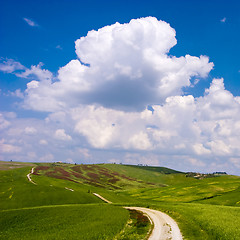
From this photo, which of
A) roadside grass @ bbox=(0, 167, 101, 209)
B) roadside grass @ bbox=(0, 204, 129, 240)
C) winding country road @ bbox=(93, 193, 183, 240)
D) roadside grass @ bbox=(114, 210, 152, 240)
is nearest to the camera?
winding country road @ bbox=(93, 193, 183, 240)

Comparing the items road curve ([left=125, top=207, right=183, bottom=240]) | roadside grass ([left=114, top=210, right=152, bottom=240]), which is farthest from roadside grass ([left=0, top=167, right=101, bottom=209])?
road curve ([left=125, top=207, right=183, bottom=240])

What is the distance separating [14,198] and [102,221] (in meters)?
50.9

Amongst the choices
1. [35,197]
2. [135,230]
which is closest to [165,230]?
[135,230]

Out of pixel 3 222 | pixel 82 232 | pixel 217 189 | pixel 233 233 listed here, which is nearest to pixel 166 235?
pixel 233 233

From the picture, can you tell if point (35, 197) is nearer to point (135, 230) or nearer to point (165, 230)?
point (135, 230)

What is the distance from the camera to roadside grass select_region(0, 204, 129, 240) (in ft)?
122

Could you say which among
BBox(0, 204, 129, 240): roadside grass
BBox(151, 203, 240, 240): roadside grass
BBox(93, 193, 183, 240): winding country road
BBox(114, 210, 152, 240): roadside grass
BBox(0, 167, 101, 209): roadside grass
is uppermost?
BBox(151, 203, 240, 240): roadside grass

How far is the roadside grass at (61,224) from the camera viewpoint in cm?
3709

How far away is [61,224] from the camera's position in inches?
1786

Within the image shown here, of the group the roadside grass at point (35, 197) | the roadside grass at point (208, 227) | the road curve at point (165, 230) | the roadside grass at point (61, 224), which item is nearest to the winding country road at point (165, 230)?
the road curve at point (165, 230)

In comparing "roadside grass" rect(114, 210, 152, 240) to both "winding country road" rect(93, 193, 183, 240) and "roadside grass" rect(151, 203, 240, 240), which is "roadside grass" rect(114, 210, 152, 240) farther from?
"roadside grass" rect(151, 203, 240, 240)

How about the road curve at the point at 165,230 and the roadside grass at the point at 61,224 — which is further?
the roadside grass at the point at 61,224

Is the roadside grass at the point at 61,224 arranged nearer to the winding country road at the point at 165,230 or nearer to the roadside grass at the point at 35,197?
the winding country road at the point at 165,230

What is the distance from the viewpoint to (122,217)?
4809 centimetres
